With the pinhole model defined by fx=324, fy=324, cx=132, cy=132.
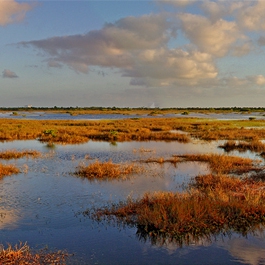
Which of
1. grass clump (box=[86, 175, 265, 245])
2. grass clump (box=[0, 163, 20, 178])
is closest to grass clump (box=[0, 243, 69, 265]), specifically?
grass clump (box=[86, 175, 265, 245])

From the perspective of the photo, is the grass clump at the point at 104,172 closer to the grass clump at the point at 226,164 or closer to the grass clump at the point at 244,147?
the grass clump at the point at 226,164

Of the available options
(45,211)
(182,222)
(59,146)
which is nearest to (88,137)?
(59,146)

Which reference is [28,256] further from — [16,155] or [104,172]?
[16,155]

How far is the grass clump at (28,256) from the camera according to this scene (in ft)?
32.7

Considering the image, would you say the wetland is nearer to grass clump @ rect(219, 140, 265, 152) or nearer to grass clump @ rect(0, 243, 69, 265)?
grass clump @ rect(0, 243, 69, 265)

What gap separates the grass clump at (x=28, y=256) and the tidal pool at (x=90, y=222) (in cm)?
42

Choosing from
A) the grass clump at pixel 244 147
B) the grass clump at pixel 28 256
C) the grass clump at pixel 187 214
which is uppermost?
the grass clump at pixel 244 147

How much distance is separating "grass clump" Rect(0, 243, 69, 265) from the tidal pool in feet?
1.39

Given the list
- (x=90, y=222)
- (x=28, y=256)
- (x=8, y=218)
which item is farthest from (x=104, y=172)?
(x=28, y=256)

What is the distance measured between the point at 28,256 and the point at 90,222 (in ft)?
12.3

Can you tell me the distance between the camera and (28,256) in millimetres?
10367

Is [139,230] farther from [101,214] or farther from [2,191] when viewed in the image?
[2,191]

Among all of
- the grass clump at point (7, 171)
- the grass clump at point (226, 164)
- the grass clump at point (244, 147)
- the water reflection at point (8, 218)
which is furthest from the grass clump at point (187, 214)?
the grass clump at point (244, 147)

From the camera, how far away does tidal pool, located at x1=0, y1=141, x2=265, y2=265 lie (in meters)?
10.9
